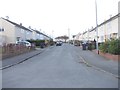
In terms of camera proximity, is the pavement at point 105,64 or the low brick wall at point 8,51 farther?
the low brick wall at point 8,51

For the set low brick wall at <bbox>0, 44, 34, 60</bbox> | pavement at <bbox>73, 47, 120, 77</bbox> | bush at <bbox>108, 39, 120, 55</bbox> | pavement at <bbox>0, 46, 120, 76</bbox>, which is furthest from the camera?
low brick wall at <bbox>0, 44, 34, 60</bbox>

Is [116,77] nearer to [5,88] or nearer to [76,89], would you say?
[76,89]

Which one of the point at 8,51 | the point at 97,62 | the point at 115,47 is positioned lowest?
the point at 97,62

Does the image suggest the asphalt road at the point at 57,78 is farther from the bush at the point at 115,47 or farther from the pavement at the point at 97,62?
the bush at the point at 115,47

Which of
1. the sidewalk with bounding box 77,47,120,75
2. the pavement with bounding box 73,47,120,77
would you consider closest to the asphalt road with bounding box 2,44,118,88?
the pavement with bounding box 73,47,120,77

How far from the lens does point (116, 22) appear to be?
44.1m

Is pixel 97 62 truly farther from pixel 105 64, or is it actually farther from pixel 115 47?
pixel 115 47

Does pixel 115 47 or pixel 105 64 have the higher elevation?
pixel 115 47

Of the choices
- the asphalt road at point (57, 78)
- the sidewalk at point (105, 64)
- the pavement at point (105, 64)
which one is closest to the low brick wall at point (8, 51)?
the sidewalk at point (105, 64)

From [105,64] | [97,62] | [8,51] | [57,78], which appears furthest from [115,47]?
[57,78]

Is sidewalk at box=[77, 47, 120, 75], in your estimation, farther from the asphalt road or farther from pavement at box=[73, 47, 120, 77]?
the asphalt road

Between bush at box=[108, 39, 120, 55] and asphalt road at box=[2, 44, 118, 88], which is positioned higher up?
bush at box=[108, 39, 120, 55]

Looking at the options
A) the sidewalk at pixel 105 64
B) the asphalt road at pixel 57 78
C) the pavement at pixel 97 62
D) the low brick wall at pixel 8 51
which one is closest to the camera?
the asphalt road at pixel 57 78

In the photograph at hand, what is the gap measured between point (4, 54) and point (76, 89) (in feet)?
61.2
